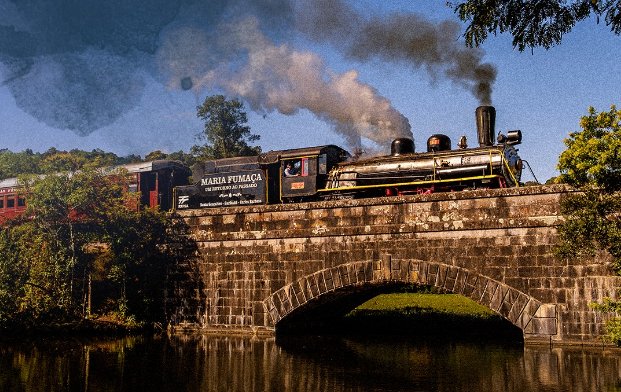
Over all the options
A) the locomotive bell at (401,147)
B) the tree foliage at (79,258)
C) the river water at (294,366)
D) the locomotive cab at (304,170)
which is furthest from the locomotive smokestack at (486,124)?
the tree foliage at (79,258)

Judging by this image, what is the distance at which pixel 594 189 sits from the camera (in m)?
13.7

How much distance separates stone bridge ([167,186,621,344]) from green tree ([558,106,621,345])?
1772 millimetres

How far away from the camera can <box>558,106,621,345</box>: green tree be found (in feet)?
41.9

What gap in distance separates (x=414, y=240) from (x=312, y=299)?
12.3 feet

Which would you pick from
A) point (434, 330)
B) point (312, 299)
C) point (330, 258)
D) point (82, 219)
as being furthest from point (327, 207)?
point (82, 219)

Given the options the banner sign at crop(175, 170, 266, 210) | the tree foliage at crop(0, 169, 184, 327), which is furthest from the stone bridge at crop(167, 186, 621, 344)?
the tree foliage at crop(0, 169, 184, 327)

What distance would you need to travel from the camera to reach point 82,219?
23219mm

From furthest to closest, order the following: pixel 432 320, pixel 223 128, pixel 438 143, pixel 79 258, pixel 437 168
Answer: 1. pixel 223 128
2. pixel 432 320
3. pixel 79 258
4. pixel 438 143
5. pixel 437 168

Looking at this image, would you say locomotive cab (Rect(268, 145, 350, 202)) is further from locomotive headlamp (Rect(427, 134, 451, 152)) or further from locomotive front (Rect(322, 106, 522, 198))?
locomotive headlamp (Rect(427, 134, 451, 152))

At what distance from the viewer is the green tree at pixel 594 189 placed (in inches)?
502

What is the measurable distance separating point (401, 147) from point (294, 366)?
9.04 meters

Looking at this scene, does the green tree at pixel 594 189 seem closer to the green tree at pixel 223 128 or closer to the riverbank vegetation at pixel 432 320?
the riverbank vegetation at pixel 432 320

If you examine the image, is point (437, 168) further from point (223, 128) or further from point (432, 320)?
point (223, 128)

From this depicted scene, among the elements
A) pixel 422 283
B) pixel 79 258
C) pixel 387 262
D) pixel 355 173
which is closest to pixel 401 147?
pixel 355 173
